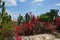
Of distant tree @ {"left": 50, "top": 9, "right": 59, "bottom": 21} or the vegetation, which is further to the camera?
distant tree @ {"left": 50, "top": 9, "right": 59, "bottom": 21}

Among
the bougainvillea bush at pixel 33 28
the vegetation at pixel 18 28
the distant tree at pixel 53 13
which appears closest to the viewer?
the vegetation at pixel 18 28

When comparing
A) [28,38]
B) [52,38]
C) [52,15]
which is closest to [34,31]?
[52,38]

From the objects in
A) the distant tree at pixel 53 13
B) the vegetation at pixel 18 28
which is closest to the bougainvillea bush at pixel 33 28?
the vegetation at pixel 18 28

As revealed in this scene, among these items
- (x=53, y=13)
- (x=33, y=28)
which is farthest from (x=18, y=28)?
(x=53, y=13)

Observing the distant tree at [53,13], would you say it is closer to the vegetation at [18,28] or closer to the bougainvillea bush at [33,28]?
the vegetation at [18,28]

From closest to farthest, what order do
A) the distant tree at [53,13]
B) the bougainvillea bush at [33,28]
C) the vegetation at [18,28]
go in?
the vegetation at [18,28], the bougainvillea bush at [33,28], the distant tree at [53,13]

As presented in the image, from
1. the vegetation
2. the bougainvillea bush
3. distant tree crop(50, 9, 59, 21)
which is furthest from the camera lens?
distant tree crop(50, 9, 59, 21)

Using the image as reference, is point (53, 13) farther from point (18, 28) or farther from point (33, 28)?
point (18, 28)

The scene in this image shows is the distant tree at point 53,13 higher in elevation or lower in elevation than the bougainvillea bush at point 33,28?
higher

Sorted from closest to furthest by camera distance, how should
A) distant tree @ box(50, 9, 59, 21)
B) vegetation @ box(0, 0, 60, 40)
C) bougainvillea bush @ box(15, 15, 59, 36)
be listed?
vegetation @ box(0, 0, 60, 40), bougainvillea bush @ box(15, 15, 59, 36), distant tree @ box(50, 9, 59, 21)

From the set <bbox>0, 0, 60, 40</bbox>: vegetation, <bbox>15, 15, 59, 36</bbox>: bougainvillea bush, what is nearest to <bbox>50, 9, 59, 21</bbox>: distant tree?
Answer: <bbox>0, 0, 60, 40</bbox>: vegetation

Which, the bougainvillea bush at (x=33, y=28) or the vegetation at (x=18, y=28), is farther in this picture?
the bougainvillea bush at (x=33, y=28)

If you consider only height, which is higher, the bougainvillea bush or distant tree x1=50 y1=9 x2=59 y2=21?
distant tree x1=50 y1=9 x2=59 y2=21

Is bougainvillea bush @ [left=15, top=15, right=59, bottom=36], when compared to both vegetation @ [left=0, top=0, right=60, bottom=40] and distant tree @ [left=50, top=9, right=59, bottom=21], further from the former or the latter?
distant tree @ [left=50, top=9, right=59, bottom=21]
